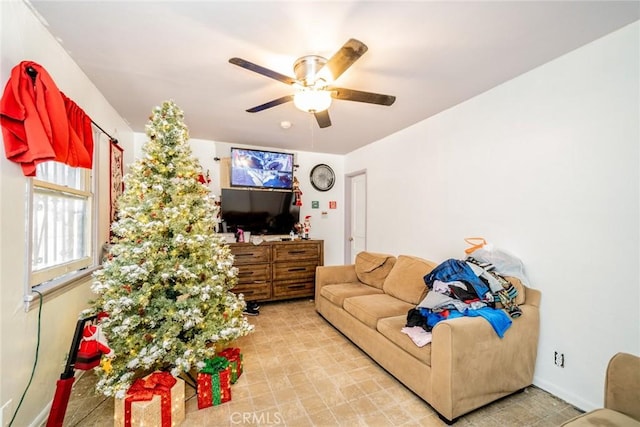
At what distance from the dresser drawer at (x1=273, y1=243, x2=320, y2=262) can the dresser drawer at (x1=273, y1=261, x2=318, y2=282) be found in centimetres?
8

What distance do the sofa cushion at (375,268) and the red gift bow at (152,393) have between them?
2272mm

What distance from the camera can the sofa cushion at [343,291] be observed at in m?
3.03

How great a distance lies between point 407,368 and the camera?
198cm

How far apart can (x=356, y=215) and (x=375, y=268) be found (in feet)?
5.73

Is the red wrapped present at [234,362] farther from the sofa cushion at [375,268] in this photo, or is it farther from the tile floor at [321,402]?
the sofa cushion at [375,268]

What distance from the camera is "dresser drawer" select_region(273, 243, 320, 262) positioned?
4057 mm

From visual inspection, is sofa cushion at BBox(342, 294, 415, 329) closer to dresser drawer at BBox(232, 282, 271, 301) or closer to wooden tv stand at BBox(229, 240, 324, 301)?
wooden tv stand at BBox(229, 240, 324, 301)

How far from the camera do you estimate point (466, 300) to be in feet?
6.49

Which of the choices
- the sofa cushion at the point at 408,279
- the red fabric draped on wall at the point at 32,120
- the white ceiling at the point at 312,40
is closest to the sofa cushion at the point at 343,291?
the sofa cushion at the point at 408,279

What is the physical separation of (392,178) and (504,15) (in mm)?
2313

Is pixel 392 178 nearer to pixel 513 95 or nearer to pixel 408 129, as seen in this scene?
pixel 408 129

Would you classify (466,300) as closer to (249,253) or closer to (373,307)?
(373,307)

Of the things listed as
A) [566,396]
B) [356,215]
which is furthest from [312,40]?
[356,215]

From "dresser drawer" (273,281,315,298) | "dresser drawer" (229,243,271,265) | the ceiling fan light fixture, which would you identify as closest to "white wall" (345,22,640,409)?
the ceiling fan light fixture
